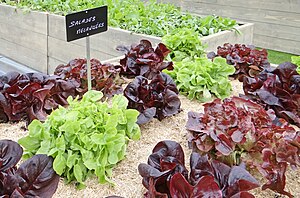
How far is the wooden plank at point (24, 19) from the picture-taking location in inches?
151

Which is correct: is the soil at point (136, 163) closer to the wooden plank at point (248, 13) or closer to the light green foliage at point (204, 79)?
the light green foliage at point (204, 79)

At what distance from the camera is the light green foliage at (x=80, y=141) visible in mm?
1328

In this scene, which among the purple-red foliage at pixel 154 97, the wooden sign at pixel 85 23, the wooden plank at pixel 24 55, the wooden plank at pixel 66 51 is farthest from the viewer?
the wooden plank at pixel 24 55

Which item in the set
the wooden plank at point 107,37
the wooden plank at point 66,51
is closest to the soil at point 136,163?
the wooden plank at point 107,37

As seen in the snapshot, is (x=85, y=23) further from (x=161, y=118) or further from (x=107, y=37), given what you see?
(x=107, y=37)

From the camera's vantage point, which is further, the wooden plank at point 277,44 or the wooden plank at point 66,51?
the wooden plank at point 277,44

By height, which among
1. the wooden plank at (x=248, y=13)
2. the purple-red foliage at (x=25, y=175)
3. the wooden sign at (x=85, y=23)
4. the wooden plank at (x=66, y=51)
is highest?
the wooden sign at (x=85, y=23)

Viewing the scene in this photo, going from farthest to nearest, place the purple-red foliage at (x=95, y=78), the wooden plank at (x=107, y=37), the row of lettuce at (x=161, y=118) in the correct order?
the wooden plank at (x=107, y=37), the purple-red foliage at (x=95, y=78), the row of lettuce at (x=161, y=118)

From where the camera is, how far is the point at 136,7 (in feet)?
12.6

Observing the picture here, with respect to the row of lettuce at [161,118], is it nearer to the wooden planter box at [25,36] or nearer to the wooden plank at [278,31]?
the wooden planter box at [25,36]

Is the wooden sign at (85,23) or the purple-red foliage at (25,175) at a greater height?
the wooden sign at (85,23)

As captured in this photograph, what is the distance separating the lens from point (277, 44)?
5.18 metres

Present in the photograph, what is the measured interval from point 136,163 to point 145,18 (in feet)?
6.84

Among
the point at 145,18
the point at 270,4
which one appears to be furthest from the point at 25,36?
the point at 270,4
